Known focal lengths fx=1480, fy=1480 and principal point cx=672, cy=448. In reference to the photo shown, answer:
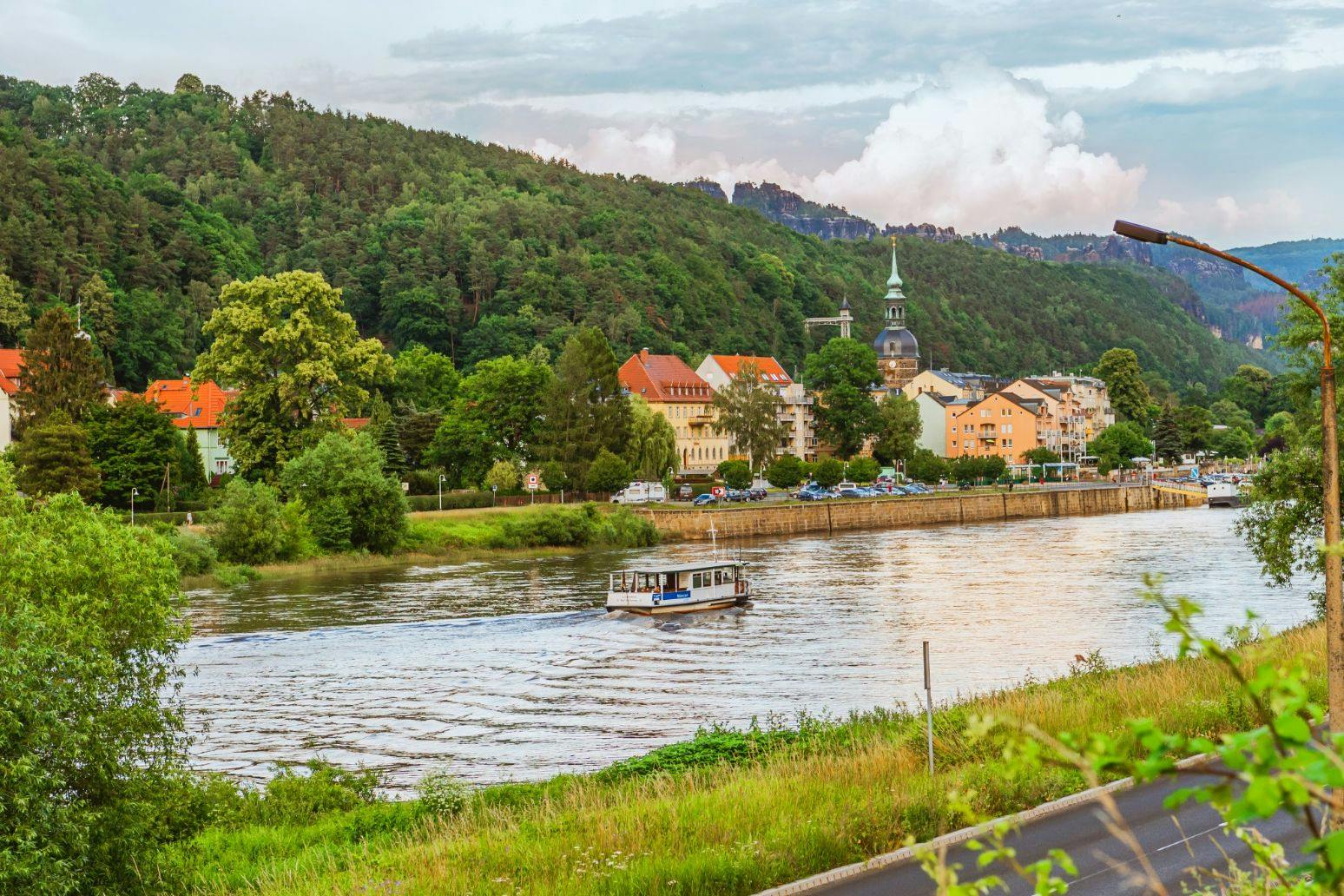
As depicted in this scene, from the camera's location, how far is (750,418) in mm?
122250

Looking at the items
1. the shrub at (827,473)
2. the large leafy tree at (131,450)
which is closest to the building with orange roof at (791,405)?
the shrub at (827,473)

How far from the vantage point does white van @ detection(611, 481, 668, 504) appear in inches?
3787

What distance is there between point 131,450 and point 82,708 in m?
59.0

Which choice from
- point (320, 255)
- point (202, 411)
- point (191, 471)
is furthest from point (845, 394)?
point (191, 471)

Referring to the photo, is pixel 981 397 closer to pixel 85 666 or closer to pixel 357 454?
pixel 357 454

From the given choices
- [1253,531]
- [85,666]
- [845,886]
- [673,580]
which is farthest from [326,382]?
[845,886]

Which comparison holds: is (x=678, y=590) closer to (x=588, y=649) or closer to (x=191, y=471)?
(x=588, y=649)

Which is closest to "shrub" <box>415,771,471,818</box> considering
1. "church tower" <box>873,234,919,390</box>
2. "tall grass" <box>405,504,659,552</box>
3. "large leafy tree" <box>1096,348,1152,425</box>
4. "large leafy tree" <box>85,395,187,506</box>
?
"tall grass" <box>405,504,659,552</box>

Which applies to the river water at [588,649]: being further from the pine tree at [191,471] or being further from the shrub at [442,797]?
the pine tree at [191,471]

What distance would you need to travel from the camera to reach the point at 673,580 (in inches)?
2153

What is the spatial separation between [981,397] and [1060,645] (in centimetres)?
12536

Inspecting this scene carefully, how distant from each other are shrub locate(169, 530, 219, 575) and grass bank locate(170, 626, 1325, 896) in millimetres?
41385

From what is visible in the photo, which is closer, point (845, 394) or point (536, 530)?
point (536, 530)

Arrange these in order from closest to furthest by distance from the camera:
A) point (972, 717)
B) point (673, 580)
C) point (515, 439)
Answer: point (972, 717)
point (673, 580)
point (515, 439)
